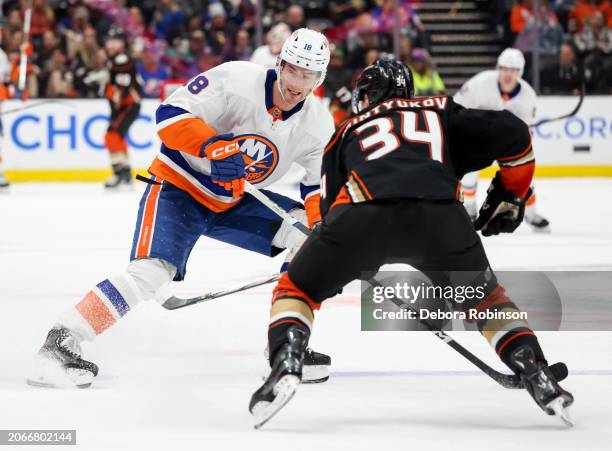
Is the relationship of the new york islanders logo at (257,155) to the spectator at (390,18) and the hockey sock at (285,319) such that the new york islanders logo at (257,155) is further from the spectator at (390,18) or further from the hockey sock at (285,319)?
the spectator at (390,18)

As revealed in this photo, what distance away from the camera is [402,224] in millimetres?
2699

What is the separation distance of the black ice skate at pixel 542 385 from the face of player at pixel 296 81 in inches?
43.1

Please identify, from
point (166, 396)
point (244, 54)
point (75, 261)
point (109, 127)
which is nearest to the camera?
point (166, 396)

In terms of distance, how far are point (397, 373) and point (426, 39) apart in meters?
8.68

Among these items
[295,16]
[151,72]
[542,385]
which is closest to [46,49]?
[151,72]

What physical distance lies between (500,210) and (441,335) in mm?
367

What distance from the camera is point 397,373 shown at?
3375mm

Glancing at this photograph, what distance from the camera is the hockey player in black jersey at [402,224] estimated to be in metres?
2.68

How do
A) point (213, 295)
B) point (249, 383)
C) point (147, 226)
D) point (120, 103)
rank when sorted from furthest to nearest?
1. point (120, 103)
2. point (213, 295)
3. point (147, 226)
4. point (249, 383)

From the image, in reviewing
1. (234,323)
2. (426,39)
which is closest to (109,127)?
(426,39)

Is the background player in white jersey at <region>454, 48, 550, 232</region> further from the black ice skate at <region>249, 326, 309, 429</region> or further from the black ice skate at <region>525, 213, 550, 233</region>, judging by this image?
the black ice skate at <region>249, 326, 309, 429</region>

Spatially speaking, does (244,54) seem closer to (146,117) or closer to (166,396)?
(146,117)

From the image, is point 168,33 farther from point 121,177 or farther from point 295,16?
point 121,177

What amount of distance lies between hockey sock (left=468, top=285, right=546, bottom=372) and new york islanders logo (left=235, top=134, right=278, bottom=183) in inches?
40.3
